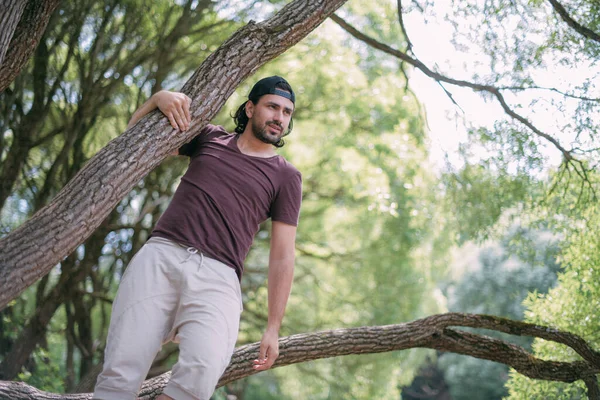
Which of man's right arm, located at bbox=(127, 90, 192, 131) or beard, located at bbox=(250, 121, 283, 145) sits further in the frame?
beard, located at bbox=(250, 121, 283, 145)

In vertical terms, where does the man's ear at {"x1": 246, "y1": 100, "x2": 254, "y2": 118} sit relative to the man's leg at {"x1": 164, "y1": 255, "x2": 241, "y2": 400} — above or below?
above

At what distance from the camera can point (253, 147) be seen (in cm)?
316

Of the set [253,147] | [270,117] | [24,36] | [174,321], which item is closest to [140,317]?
[174,321]

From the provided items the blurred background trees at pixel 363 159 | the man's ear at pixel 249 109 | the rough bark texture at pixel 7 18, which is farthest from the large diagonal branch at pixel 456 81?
the rough bark texture at pixel 7 18

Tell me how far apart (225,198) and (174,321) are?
539 millimetres

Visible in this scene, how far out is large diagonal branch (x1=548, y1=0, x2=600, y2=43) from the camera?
491 cm

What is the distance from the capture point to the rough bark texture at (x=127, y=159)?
264 centimetres

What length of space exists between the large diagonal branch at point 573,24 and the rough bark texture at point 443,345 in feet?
6.71

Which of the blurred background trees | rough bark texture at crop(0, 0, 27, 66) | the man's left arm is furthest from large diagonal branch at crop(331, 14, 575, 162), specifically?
rough bark texture at crop(0, 0, 27, 66)

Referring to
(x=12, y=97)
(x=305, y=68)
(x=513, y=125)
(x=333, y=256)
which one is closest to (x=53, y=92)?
(x=12, y=97)

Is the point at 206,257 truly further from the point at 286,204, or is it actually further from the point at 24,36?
the point at 24,36

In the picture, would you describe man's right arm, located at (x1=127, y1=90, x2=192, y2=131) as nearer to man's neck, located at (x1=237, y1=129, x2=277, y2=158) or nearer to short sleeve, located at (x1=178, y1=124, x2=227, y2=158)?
short sleeve, located at (x1=178, y1=124, x2=227, y2=158)

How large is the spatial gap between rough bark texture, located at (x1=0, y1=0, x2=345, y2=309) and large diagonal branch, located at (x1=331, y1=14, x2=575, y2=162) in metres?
2.01

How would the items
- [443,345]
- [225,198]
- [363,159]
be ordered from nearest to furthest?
[225,198] < [443,345] < [363,159]
